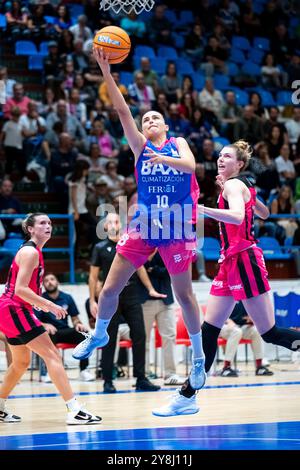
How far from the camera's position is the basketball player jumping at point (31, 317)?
7879mm

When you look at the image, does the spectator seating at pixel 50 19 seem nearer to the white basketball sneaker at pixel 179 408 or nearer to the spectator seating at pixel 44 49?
the spectator seating at pixel 44 49

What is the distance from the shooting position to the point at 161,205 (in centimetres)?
711

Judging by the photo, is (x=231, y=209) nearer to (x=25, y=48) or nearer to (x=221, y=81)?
(x=25, y=48)

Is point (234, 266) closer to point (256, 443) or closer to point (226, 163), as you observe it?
point (226, 163)

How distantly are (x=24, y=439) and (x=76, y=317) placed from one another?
16.8 ft

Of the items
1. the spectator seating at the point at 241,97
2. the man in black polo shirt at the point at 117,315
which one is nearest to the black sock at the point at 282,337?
the man in black polo shirt at the point at 117,315

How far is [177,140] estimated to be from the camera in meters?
7.23

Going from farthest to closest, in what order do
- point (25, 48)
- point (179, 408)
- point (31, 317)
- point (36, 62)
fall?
point (36, 62)
point (25, 48)
point (31, 317)
point (179, 408)

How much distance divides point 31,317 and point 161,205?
1729 millimetres

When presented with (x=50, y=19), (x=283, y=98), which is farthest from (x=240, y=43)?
(x=50, y=19)

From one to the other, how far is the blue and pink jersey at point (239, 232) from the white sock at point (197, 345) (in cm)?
70

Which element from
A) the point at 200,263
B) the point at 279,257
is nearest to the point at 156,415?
the point at 200,263

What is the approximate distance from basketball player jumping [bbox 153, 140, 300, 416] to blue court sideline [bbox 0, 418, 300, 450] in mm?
486

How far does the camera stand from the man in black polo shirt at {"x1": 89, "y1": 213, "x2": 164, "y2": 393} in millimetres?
10469
